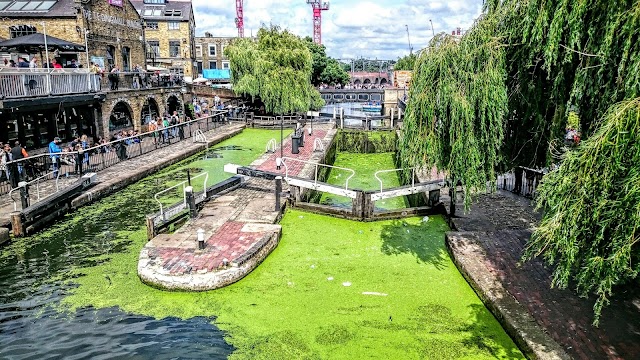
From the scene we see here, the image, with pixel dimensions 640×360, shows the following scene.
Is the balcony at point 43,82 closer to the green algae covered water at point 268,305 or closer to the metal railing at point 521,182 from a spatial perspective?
the green algae covered water at point 268,305

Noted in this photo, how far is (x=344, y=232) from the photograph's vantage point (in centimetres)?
1057

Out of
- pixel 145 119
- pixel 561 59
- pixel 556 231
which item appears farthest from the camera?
pixel 145 119

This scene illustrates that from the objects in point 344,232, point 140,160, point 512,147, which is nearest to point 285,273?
point 344,232

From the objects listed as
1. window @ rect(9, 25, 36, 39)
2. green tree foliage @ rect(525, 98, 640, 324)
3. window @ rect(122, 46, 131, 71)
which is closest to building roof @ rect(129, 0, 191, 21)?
window @ rect(122, 46, 131, 71)

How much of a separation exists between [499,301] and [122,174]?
40.7 feet

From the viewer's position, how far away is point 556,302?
6840 mm

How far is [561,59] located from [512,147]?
6.76 feet

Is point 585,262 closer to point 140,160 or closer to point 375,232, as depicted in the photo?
point 375,232

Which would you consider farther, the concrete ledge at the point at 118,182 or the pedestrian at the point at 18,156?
the pedestrian at the point at 18,156

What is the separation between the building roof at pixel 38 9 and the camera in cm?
2412

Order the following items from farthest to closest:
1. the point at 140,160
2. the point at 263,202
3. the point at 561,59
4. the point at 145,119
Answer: the point at 145,119 < the point at 140,160 < the point at 263,202 < the point at 561,59

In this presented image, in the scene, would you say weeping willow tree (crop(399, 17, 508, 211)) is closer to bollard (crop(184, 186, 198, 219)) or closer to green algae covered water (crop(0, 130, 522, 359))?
green algae covered water (crop(0, 130, 522, 359))

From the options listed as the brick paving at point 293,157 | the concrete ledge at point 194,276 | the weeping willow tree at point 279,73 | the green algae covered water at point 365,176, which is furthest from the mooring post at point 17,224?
the weeping willow tree at point 279,73

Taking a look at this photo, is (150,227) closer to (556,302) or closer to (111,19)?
(556,302)
